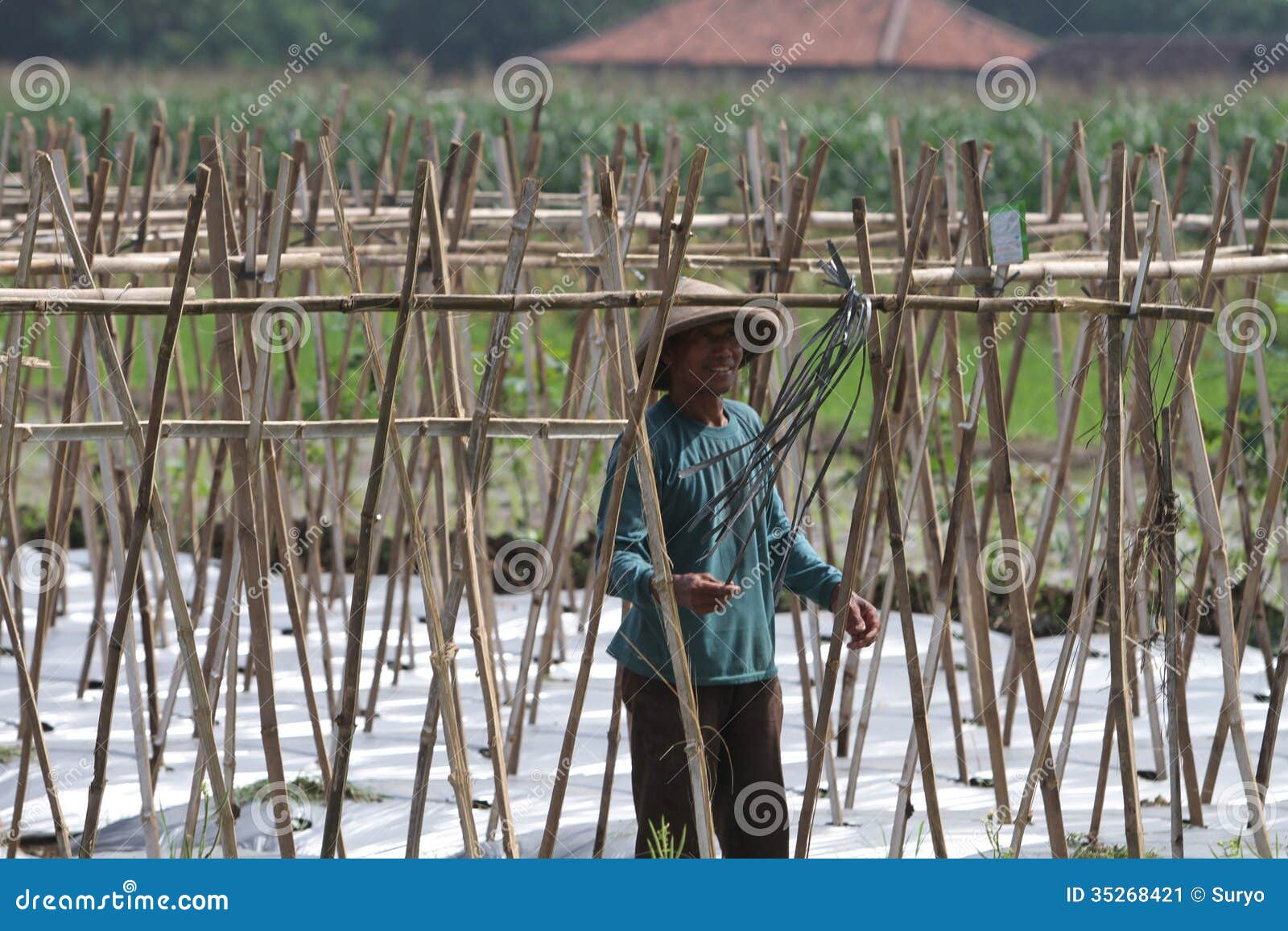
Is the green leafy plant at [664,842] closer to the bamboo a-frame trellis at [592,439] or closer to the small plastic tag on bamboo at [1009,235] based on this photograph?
the bamboo a-frame trellis at [592,439]

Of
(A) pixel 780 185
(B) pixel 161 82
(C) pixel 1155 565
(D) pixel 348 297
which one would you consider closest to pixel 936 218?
(A) pixel 780 185

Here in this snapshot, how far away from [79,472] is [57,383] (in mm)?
5420

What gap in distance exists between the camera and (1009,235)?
7.46 feet

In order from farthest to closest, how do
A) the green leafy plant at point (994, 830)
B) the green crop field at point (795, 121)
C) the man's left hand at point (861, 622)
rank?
the green crop field at point (795, 121)
the green leafy plant at point (994, 830)
the man's left hand at point (861, 622)

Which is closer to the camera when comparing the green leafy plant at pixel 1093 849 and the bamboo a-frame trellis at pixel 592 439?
the bamboo a-frame trellis at pixel 592 439

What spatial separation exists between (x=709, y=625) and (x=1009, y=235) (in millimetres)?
728

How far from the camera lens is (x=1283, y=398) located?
4.63 meters

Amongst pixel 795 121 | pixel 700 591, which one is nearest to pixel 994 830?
pixel 700 591

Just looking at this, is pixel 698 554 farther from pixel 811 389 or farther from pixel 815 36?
pixel 815 36

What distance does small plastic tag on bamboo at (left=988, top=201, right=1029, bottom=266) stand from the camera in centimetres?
226

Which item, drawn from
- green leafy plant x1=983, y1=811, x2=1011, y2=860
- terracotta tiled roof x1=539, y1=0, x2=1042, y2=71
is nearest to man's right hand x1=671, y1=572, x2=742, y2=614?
green leafy plant x1=983, y1=811, x2=1011, y2=860

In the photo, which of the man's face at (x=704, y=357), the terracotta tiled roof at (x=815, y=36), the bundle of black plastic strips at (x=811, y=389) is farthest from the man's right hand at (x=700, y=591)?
the terracotta tiled roof at (x=815, y=36)

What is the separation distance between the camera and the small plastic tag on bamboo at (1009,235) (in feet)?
7.41

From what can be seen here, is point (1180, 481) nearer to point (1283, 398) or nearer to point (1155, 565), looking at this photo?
point (1283, 398)
